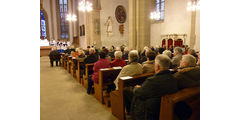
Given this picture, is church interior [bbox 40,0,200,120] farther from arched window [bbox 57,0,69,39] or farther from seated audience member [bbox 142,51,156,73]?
arched window [bbox 57,0,69,39]

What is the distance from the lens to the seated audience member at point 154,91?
6.77 feet

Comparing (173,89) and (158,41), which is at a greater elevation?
(158,41)

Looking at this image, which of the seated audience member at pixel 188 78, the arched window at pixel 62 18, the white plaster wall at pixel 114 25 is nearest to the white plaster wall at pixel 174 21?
the white plaster wall at pixel 114 25

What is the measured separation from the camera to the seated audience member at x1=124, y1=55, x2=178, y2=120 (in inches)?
81.2

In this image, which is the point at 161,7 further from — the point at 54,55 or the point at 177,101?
the point at 177,101

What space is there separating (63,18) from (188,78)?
2141 cm

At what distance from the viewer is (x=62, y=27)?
21141 millimetres

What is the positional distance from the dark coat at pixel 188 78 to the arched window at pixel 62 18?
20.9m

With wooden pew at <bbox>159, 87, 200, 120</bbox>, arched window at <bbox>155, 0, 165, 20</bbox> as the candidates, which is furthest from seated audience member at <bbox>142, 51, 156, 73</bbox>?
arched window at <bbox>155, 0, 165, 20</bbox>

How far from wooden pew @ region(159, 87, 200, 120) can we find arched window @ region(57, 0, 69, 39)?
69.3ft

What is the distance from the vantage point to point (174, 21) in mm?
13938

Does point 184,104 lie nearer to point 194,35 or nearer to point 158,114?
point 158,114
